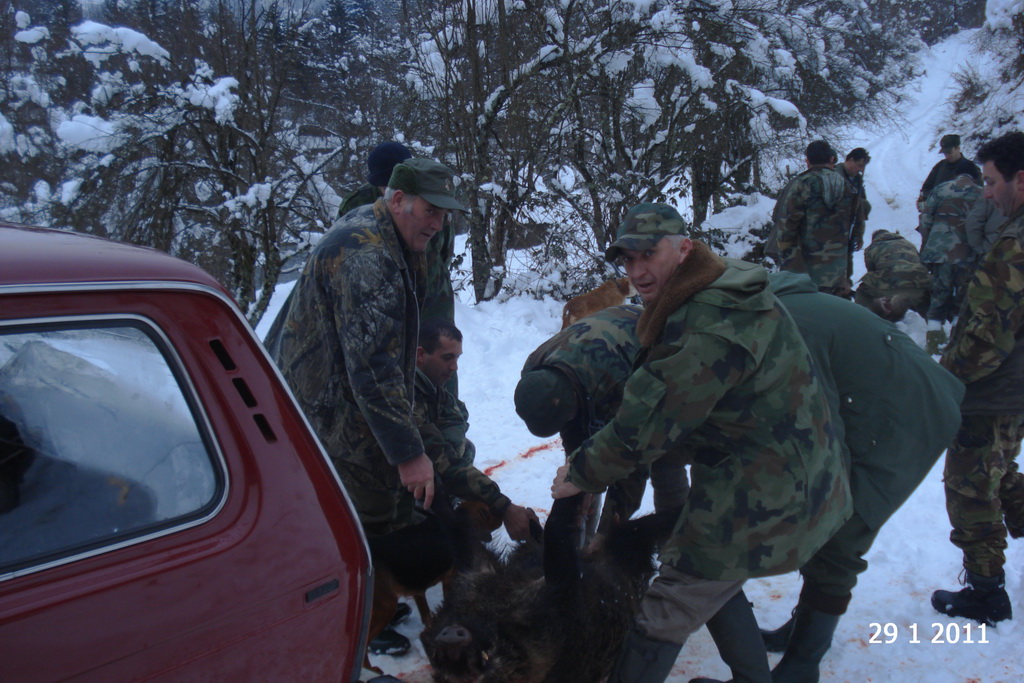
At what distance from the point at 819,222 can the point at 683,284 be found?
5300 mm

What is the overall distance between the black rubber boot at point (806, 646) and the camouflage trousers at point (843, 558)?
6cm

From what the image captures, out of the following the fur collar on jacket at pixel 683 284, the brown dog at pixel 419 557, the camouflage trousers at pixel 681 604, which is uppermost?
the fur collar on jacket at pixel 683 284

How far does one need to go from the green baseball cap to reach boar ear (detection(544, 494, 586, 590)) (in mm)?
1246

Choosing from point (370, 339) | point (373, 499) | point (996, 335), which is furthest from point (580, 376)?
point (996, 335)

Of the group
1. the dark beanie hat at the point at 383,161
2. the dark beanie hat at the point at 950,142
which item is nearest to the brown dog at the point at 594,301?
the dark beanie hat at the point at 383,161

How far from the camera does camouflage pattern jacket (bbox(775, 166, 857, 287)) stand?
22.0ft

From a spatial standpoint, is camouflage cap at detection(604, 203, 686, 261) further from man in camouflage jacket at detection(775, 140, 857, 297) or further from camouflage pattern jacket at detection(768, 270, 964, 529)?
man in camouflage jacket at detection(775, 140, 857, 297)

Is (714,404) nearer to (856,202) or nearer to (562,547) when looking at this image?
(562,547)

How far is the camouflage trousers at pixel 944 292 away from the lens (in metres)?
7.27

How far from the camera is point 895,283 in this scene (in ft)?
25.1

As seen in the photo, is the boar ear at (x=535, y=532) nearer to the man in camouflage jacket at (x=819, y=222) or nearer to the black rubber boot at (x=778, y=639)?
the black rubber boot at (x=778, y=639)

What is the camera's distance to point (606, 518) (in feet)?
11.5

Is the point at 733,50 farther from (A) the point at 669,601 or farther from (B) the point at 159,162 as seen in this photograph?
(A) the point at 669,601

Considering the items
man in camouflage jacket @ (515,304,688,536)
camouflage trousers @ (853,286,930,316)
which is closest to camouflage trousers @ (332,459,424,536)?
man in camouflage jacket @ (515,304,688,536)
